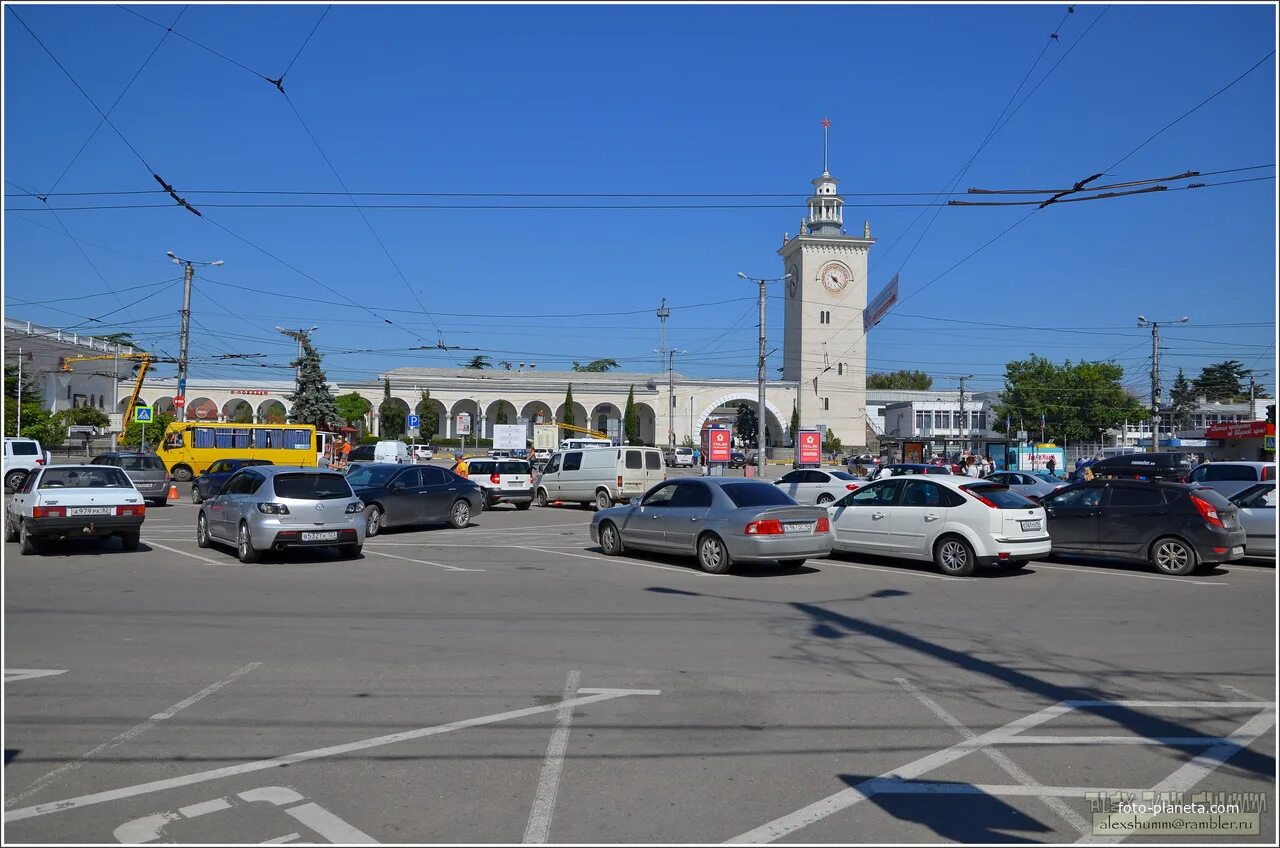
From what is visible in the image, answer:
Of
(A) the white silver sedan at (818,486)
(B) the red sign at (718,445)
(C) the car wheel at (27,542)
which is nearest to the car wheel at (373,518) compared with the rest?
(C) the car wheel at (27,542)

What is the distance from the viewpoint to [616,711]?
6836 mm

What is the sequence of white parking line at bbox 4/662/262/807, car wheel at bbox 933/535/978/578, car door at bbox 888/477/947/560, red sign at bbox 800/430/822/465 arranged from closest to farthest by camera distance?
white parking line at bbox 4/662/262/807 → car wheel at bbox 933/535/978/578 → car door at bbox 888/477/947/560 → red sign at bbox 800/430/822/465

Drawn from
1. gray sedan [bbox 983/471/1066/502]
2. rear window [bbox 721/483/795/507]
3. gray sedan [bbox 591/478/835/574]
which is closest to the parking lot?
gray sedan [bbox 591/478/835/574]

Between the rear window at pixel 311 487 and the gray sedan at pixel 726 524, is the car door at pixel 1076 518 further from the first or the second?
the rear window at pixel 311 487

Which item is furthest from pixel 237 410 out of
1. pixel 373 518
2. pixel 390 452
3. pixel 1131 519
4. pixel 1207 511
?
pixel 1207 511

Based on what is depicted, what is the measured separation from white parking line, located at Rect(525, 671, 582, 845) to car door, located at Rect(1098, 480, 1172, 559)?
11721 millimetres

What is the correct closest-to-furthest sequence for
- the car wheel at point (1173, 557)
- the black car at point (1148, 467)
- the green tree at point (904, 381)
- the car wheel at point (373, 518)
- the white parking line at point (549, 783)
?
the white parking line at point (549, 783), the car wheel at point (1173, 557), the car wheel at point (373, 518), the black car at point (1148, 467), the green tree at point (904, 381)

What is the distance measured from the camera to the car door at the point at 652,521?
15848 mm

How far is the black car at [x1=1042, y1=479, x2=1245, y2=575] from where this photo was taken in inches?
576

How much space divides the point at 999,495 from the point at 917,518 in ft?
4.18

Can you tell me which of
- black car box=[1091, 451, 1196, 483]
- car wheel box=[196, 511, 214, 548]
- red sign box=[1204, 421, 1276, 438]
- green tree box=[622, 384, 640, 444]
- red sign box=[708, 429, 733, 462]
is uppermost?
green tree box=[622, 384, 640, 444]

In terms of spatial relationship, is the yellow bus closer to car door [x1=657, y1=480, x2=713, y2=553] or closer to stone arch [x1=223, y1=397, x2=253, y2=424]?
car door [x1=657, y1=480, x2=713, y2=553]

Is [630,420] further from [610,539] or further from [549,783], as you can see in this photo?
[549,783]

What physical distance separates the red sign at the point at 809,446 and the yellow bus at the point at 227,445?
24290 mm
